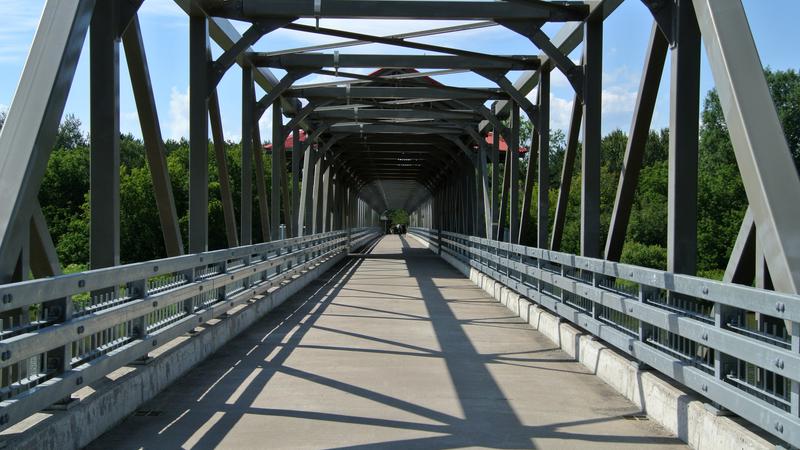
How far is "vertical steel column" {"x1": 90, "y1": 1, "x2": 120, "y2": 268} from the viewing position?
7797 millimetres

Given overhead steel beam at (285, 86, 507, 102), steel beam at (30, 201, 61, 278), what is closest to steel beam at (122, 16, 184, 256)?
steel beam at (30, 201, 61, 278)

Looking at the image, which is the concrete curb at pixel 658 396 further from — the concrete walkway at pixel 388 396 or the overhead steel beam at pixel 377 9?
the overhead steel beam at pixel 377 9

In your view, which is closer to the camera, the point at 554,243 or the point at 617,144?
the point at 554,243

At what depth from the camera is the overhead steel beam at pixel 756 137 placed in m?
4.55

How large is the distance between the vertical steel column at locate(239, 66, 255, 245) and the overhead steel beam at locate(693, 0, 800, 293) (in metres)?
10.9

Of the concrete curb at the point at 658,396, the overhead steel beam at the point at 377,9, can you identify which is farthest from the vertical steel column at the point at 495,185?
the concrete curb at the point at 658,396

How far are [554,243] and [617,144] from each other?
83.7 m

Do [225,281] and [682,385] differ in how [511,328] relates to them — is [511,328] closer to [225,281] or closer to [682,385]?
[225,281]

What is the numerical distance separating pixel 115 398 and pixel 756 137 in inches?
165

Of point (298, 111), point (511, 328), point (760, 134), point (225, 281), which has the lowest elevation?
point (511, 328)

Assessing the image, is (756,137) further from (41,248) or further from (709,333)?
(41,248)

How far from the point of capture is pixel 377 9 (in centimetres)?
1288

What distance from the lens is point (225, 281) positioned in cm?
995

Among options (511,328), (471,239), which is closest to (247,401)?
(511,328)
